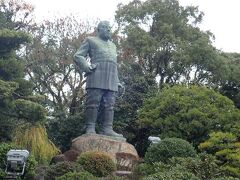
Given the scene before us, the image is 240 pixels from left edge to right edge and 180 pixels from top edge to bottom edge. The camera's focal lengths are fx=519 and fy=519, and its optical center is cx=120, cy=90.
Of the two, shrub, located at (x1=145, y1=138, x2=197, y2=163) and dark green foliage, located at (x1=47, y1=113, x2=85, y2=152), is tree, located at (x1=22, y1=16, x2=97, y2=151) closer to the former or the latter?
dark green foliage, located at (x1=47, y1=113, x2=85, y2=152)

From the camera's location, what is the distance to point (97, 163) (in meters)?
12.5

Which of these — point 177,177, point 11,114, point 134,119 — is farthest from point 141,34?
point 177,177

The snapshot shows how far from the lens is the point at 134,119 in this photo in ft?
63.5

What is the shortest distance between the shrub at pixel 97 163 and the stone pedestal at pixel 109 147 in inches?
40.1

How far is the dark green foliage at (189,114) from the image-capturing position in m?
16.4

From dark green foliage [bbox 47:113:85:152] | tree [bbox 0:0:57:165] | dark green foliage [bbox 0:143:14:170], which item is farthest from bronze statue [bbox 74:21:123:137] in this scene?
dark green foliage [bbox 47:113:85:152]

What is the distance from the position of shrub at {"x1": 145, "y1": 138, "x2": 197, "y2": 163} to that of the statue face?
3.80 m

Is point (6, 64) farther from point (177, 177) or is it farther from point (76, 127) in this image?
point (177, 177)

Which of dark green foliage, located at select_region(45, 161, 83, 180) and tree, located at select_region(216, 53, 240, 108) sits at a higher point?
tree, located at select_region(216, 53, 240, 108)

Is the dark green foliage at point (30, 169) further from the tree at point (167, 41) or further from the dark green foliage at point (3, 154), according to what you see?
the tree at point (167, 41)

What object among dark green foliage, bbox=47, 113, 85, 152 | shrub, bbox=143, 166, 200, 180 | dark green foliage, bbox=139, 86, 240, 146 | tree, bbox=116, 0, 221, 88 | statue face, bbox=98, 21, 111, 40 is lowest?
shrub, bbox=143, 166, 200, 180

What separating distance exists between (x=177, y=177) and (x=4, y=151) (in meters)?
4.48

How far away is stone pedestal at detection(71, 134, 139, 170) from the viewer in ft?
45.2

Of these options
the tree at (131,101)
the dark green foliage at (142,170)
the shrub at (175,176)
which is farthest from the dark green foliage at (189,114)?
the shrub at (175,176)
